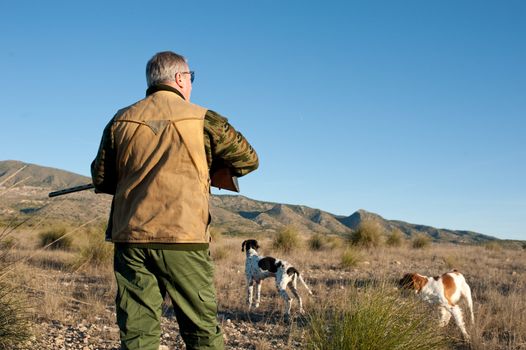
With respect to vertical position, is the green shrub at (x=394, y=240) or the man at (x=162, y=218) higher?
the green shrub at (x=394, y=240)

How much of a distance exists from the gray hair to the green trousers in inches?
40.3

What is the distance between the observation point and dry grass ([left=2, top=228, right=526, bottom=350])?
220 inches

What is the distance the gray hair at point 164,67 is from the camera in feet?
9.86

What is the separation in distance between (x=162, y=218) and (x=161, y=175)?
231mm

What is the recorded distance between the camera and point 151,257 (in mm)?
2699

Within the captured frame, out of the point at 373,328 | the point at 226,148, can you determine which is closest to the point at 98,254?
the point at 373,328

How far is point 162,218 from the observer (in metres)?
2.67

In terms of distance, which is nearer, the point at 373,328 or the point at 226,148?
the point at 226,148

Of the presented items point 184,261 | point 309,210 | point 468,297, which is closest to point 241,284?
point 468,297

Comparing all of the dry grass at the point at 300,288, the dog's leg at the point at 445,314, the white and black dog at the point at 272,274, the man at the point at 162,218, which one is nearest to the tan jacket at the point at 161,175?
the man at the point at 162,218

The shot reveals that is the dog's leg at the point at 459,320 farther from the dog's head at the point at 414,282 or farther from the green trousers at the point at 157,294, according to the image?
the green trousers at the point at 157,294

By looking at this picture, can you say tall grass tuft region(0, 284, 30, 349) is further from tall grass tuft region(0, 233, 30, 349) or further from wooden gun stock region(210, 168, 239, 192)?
wooden gun stock region(210, 168, 239, 192)

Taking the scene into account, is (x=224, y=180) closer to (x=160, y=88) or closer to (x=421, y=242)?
(x=160, y=88)

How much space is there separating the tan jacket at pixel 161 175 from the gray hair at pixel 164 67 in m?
0.23
